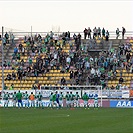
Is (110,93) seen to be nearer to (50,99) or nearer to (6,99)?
(50,99)

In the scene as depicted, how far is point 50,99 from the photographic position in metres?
52.8

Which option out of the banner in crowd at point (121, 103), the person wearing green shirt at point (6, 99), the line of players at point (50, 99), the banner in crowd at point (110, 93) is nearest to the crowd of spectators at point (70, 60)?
the banner in crowd at point (110, 93)

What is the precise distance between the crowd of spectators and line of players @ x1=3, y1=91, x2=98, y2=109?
4028 millimetres

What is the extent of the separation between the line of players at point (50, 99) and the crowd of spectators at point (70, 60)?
403 centimetres

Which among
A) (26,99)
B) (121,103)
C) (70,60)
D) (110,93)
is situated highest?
(70,60)

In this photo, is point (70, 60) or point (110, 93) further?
point (70, 60)

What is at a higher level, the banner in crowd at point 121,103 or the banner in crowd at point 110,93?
the banner in crowd at point 110,93

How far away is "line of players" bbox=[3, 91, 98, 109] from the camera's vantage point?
5278cm

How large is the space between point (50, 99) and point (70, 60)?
917 centimetres

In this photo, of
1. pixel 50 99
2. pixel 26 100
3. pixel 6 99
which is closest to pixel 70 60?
pixel 26 100

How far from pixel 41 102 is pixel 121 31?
48.6 ft

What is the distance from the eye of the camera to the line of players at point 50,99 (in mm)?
52781

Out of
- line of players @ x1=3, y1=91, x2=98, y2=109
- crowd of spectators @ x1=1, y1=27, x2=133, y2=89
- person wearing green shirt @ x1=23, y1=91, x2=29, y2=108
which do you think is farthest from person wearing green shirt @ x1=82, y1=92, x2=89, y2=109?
person wearing green shirt @ x1=23, y1=91, x2=29, y2=108

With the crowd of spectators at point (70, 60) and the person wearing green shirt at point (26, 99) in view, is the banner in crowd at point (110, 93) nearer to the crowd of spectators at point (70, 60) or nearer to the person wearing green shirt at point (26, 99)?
the crowd of spectators at point (70, 60)
